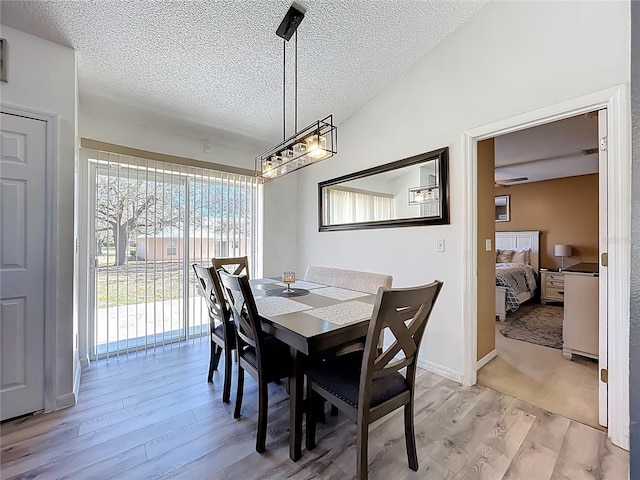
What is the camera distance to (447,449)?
1639 mm

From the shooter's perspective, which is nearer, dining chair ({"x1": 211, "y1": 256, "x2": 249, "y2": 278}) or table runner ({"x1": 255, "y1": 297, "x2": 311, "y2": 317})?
table runner ({"x1": 255, "y1": 297, "x2": 311, "y2": 317})

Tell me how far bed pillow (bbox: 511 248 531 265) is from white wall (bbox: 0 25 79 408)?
21.2 feet

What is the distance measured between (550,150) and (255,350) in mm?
4547

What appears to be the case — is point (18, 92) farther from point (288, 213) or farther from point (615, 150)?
point (615, 150)

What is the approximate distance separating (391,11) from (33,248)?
118 inches

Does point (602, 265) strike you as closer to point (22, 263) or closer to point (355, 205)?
point (355, 205)

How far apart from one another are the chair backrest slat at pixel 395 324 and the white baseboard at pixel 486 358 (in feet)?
5.13

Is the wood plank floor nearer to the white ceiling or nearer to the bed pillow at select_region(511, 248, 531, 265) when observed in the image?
the white ceiling

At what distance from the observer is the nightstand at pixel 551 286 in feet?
15.9

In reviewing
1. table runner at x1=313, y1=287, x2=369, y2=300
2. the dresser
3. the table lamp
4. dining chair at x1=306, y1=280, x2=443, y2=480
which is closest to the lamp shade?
the table lamp

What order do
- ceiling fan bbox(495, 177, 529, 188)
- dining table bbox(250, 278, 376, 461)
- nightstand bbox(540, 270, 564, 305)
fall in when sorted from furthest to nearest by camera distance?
ceiling fan bbox(495, 177, 529, 188)
nightstand bbox(540, 270, 564, 305)
dining table bbox(250, 278, 376, 461)

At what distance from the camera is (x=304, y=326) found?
1.47 m

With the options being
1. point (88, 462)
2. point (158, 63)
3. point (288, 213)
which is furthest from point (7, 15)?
point (288, 213)

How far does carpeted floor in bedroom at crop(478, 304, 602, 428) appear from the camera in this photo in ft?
6.67
